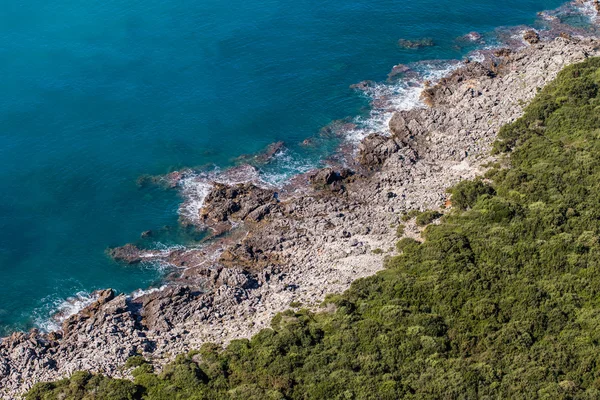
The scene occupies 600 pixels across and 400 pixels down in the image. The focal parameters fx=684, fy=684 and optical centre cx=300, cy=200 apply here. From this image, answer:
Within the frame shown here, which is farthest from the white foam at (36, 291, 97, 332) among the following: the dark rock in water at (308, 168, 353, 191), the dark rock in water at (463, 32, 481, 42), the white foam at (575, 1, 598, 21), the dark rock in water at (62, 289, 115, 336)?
the white foam at (575, 1, 598, 21)

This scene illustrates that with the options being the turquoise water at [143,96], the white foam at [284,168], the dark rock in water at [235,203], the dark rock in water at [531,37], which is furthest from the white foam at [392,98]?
the dark rock in water at [235,203]

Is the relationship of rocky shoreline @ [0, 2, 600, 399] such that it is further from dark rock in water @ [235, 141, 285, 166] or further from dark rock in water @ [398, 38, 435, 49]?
dark rock in water @ [398, 38, 435, 49]

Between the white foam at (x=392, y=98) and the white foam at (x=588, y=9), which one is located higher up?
the white foam at (x=588, y=9)

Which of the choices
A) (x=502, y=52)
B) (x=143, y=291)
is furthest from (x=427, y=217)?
(x=502, y=52)

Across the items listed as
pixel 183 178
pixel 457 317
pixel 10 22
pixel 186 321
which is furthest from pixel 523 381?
pixel 10 22

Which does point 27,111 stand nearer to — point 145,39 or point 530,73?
point 145,39

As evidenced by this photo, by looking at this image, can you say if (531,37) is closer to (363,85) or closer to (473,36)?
(473,36)

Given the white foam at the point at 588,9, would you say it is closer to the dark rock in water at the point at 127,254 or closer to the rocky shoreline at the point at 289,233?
the rocky shoreline at the point at 289,233
